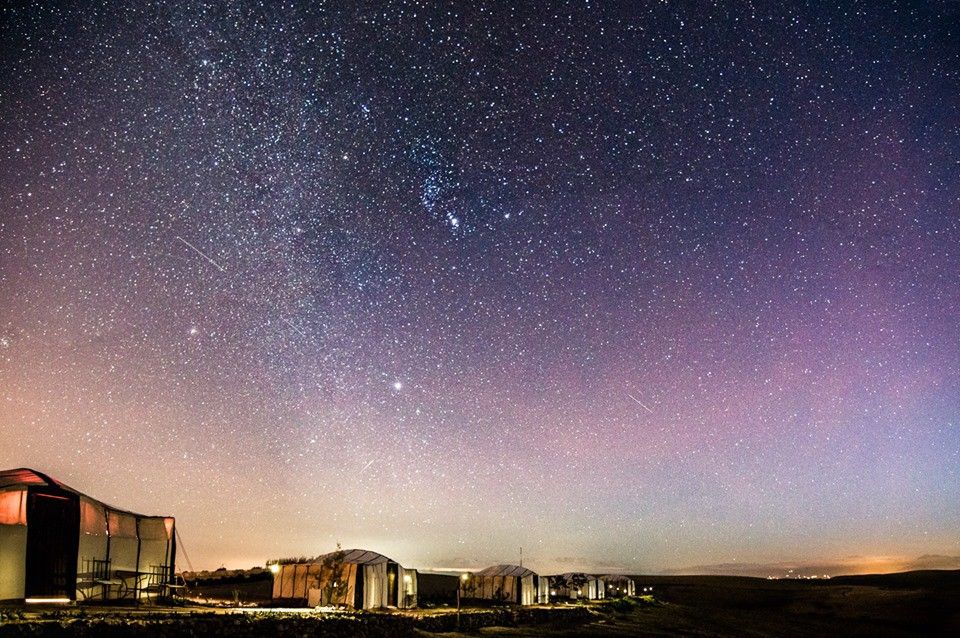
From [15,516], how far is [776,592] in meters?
86.5

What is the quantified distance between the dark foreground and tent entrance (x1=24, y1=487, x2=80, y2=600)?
388 centimetres

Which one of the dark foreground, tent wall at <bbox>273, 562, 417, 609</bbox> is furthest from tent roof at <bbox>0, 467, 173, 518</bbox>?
tent wall at <bbox>273, 562, 417, 609</bbox>

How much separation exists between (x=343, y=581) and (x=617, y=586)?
147 ft

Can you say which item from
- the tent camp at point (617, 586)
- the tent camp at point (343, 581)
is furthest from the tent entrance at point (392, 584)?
the tent camp at point (617, 586)

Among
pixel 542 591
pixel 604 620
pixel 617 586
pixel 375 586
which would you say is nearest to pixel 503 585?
pixel 542 591

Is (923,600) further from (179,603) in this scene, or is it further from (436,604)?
(179,603)

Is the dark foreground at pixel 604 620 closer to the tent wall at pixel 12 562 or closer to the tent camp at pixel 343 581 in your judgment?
the tent camp at pixel 343 581

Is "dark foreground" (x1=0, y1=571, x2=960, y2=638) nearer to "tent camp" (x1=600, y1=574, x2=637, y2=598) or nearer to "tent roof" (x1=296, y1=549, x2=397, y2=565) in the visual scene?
"tent roof" (x1=296, y1=549, x2=397, y2=565)

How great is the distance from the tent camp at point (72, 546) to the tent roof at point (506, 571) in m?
22.7

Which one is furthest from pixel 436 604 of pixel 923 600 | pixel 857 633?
pixel 923 600

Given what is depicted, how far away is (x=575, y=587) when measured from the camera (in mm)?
58062

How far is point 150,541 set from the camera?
31297 millimetres

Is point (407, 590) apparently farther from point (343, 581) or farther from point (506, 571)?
point (506, 571)

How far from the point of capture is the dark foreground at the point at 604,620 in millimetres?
17109
